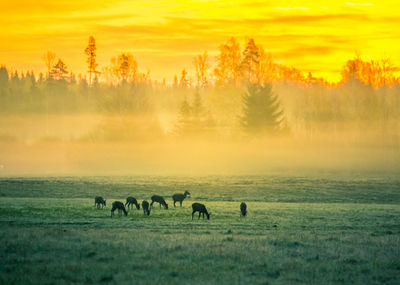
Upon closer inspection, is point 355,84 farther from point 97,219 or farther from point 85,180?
point 97,219

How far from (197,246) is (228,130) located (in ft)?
263

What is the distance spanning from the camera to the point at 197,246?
1886 cm

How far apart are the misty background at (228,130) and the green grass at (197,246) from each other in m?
45.7

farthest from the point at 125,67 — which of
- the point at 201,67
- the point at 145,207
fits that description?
the point at 145,207

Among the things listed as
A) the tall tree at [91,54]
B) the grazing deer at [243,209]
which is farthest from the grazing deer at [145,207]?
the tall tree at [91,54]

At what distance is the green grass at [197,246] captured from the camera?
1506 centimetres

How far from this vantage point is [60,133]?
140375mm

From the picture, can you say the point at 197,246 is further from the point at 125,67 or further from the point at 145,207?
the point at 125,67

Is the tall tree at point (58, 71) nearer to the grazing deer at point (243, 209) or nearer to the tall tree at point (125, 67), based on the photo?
the tall tree at point (125, 67)

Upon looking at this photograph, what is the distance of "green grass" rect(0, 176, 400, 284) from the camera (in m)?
15.1

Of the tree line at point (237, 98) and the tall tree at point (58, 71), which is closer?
the tree line at point (237, 98)

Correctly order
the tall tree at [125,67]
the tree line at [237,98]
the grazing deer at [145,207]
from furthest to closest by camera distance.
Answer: the tall tree at [125,67], the tree line at [237,98], the grazing deer at [145,207]

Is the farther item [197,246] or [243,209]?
[243,209]

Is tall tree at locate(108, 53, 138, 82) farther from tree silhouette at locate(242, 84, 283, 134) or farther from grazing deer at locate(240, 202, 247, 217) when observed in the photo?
grazing deer at locate(240, 202, 247, 217)
